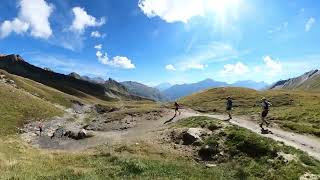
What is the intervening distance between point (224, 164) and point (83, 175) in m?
10.8

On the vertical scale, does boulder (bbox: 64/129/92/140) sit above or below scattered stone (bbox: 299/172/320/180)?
below

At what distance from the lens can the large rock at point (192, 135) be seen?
127 feet

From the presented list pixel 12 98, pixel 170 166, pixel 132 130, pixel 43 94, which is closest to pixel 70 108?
pixel 43 94

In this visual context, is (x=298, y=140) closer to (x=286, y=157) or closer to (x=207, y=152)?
(x=286, y=157)

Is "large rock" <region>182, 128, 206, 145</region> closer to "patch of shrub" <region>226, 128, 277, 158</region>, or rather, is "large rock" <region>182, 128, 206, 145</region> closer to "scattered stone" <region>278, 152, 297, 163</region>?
"patch of shrub" <region>226, 128, 277, 158</region>

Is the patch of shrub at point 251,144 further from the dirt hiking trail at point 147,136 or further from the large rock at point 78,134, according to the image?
the large rock at point 78,134

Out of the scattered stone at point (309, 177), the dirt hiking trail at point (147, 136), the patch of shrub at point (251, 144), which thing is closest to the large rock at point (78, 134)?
the dirt hiking trail at point (147, 136)

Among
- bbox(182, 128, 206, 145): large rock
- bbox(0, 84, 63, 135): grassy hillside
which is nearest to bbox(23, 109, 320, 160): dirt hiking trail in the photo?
bbox(182, 128, 206, 145): large rock

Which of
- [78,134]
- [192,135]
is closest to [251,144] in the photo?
[192,135]

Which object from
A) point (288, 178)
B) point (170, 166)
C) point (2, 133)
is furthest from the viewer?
point (2, 133)

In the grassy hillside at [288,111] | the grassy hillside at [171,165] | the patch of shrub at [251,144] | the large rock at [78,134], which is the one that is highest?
the grassy hillside at [288,111]

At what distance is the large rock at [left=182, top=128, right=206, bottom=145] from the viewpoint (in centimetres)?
3866

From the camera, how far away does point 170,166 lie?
30531 mm

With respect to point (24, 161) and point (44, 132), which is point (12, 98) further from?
point (24, 161)
